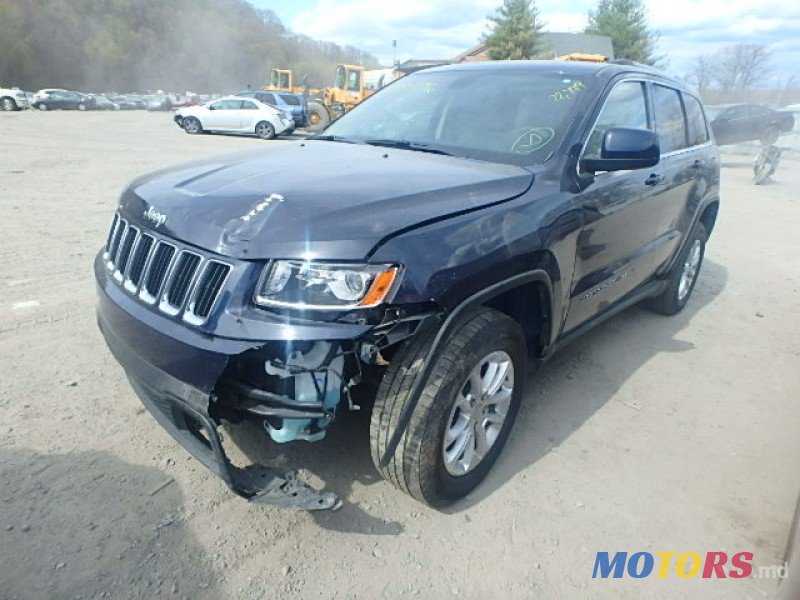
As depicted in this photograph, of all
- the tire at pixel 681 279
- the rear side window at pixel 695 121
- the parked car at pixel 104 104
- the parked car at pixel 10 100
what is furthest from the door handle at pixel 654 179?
the parked car at pixel 104 104

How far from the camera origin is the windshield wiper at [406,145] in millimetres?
3061

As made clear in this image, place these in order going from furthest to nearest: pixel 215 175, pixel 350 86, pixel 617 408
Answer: pixel 350 86 < pixel 617 408 < pixel 215 175

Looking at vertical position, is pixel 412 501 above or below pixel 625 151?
below

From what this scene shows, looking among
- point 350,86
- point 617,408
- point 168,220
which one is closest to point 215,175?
point 168,220

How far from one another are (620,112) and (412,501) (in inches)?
97.9

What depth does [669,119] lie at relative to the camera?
4.11 metres

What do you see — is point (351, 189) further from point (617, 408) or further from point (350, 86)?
point (350, 86)

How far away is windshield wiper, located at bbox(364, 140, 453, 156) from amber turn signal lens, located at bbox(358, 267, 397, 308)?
1.25m

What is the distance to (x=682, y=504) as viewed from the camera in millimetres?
2660

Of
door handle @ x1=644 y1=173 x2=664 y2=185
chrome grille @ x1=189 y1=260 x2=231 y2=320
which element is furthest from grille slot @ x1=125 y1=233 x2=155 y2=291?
door handle @ x1=644 y1=173 x2=664 y2=185

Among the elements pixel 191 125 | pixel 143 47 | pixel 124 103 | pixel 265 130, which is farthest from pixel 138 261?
pixel 143 47

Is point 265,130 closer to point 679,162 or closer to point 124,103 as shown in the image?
point 679,162

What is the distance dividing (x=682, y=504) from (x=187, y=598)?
2160mm

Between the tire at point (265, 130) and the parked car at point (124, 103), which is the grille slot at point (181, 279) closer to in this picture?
the tire at point (265, 130)
